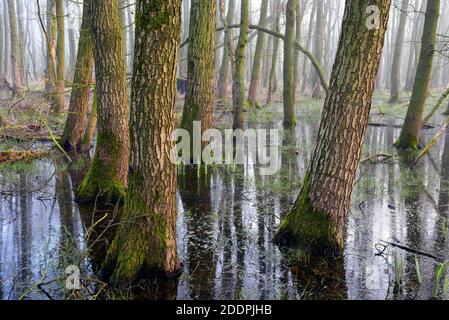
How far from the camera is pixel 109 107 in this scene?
691 cm

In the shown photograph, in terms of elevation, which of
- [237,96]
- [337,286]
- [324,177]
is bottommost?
[337,286]

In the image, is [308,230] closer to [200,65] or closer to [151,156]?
[151,156]

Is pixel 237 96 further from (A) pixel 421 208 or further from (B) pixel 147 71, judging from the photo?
(B) pixel 147 71

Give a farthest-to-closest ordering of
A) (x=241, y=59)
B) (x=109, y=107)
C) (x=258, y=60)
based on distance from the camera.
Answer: (x=258, y=60)
(x=241, y=59)
(x=109, y=107)

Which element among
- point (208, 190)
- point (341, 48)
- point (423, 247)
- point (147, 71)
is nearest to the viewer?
point (147, 71)

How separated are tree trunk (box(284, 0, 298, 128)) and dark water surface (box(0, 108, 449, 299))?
6.10 m

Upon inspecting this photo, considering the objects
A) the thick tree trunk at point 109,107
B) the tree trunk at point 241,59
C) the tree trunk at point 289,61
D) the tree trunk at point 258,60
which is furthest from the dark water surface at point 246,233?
the tree trunk at point 258,60

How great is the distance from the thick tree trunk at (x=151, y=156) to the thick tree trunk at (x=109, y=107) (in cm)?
254

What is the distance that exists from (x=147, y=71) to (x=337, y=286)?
280 centimetres

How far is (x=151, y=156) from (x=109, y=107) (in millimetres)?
2921

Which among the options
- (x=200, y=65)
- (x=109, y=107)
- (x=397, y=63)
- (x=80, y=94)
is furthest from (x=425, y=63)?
(x=397, y=63)

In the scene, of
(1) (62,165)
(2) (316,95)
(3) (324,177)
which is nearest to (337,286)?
(3) (324,177)

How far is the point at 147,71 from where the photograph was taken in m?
4.14

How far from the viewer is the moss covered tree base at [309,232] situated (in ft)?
16.7
